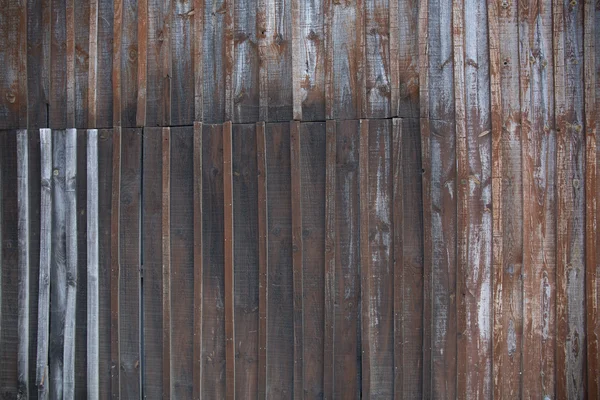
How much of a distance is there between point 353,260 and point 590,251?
5.51ft

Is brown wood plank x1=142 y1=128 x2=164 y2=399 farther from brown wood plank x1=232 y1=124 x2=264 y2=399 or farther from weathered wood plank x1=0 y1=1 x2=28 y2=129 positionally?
weathered wood plank x1=0 y1=1 x2=28 y2=129

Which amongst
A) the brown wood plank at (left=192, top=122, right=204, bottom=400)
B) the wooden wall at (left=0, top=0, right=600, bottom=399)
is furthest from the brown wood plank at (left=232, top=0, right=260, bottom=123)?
the brown wood plank at (left=192, top=122, right=204, bottom=400)

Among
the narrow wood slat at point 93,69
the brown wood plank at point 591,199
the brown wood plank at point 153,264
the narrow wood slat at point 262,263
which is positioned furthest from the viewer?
the narrow wood slat at point 93,69

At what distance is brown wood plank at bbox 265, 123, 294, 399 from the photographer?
12.1 ft

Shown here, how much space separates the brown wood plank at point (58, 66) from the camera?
3.95m

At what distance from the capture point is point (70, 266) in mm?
3842

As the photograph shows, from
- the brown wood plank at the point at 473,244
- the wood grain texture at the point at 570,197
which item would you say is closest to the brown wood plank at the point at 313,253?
the brown wood plank at the point at 473,244

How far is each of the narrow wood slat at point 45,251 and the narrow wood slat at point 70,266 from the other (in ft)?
0.45

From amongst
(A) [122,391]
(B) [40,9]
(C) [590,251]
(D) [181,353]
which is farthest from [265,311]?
(B) [40,9]

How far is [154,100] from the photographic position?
387cm

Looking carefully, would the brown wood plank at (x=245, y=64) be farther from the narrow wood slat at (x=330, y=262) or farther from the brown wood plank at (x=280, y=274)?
the narrow wood slat at (x=330, y=262)

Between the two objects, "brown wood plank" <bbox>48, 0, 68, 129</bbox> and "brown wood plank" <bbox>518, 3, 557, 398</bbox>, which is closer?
"brown wood plank" <bbox>518, 3, 557, 398</bbox>

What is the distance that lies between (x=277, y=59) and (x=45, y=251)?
89.9 inches

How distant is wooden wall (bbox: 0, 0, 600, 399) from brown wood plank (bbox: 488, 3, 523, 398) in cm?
2
